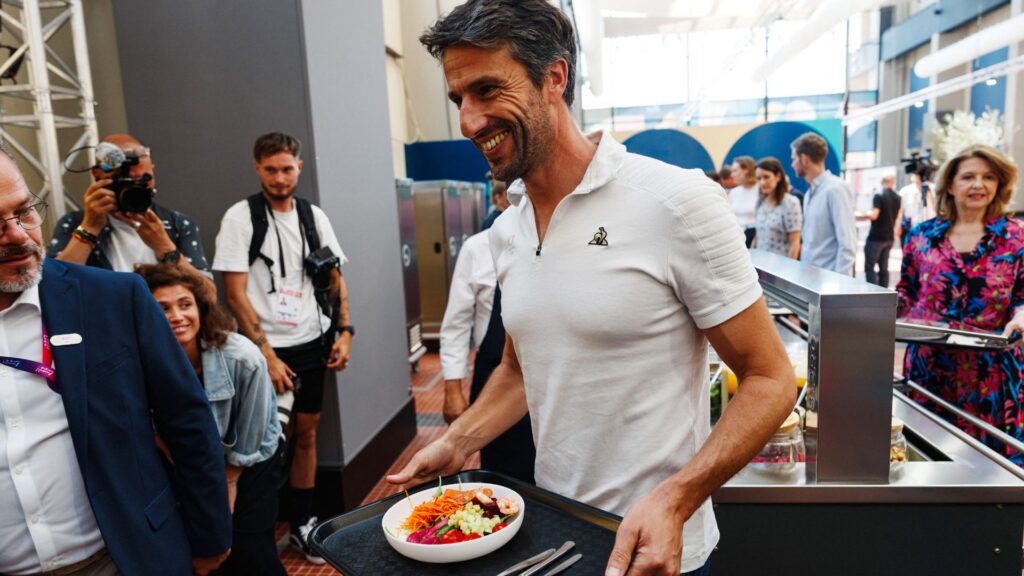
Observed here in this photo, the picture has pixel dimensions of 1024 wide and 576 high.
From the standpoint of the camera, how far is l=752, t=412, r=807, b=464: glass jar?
5.38 ft

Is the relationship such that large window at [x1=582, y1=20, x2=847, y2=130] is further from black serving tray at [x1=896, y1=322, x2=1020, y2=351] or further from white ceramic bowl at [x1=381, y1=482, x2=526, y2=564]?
white ceramic bowl at [x1=381, y1=482, x2=526, y2=564]

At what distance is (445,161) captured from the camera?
380 inches

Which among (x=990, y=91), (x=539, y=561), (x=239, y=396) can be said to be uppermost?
(x=990, y=91)

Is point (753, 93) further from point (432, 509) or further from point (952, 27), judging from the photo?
point (432, 509)

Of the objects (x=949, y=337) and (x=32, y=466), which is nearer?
(x=32, y=466)

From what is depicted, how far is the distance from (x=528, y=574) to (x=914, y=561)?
1.18 m

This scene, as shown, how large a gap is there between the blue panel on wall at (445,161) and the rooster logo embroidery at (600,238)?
8531 mm

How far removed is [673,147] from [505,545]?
7060 mm

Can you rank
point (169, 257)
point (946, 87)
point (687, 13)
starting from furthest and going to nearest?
point (946, 87)
point (687, 13)
point (169, 257)

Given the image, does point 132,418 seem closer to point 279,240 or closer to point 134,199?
point 134,199

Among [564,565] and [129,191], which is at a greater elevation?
[129,191]

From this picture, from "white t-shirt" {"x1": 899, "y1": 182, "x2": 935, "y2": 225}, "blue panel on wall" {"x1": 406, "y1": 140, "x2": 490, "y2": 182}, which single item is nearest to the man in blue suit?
"blue panel on wall" {"x1": 406, "y1": 140, "x2": 490, "y2": 182}

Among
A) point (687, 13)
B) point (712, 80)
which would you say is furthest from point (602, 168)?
point (712, 80)

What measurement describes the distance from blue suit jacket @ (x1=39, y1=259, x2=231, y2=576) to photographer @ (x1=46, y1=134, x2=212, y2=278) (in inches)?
37.9
